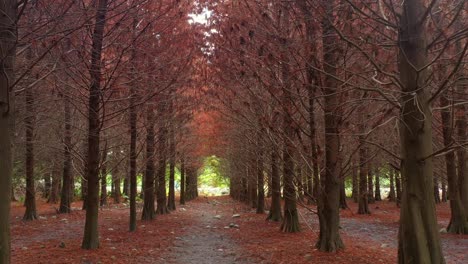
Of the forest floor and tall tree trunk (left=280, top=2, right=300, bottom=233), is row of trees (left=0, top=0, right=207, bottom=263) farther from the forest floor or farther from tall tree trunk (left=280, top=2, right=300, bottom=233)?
tall tree trunk (left=280, top=2, right=300, bottom=233)

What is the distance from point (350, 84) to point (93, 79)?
19.6 ft

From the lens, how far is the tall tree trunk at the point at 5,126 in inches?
192

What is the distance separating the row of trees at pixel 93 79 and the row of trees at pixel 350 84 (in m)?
1.38

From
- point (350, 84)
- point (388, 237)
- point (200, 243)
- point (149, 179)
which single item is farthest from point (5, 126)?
point (149, 179)

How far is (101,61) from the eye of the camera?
30.2 feet

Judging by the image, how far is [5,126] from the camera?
4.96 m

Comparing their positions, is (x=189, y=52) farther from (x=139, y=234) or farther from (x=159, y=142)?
(x=139, y=234)

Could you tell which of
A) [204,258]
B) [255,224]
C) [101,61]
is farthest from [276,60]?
[255,224]

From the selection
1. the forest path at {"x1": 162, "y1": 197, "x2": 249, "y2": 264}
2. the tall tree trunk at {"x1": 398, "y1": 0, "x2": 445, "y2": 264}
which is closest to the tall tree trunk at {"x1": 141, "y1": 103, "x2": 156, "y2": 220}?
the forest path at {"x1": 162, "y1": 197, "x2": 249, "y2": 264}

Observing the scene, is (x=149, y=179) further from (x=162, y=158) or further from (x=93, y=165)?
(x=93, y=165)

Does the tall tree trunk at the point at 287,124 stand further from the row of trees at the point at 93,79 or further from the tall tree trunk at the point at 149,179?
the tall tree trunk at the point at 149,179

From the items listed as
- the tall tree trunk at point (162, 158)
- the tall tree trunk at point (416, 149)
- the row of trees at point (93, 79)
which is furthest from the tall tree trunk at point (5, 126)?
the tall tree trunk at point (162, 158)

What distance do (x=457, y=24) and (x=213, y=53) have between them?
586 cm

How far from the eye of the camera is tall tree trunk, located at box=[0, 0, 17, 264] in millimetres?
4887
